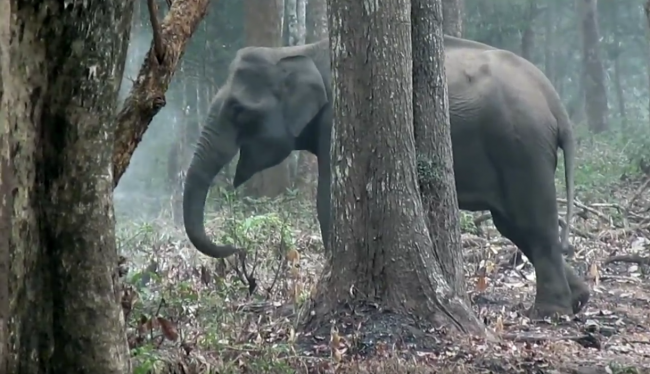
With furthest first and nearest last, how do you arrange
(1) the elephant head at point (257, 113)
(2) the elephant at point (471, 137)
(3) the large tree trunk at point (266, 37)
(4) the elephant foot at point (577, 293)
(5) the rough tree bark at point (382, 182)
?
(3) the large tree trunk at point (266, 37) < (1) the elephant head at point (257, 113) < (2) the elephant at point (471, 137) < (4) the elephant foot at point (577, 293) < (5) the rough tree bark at point (382, 182)

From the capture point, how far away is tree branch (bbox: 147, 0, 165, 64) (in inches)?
163

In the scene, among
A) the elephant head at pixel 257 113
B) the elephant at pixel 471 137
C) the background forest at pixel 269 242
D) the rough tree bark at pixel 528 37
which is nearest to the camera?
the background forest at pixel 269 242

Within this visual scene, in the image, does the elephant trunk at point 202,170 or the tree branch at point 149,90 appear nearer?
the tree branch at point 149,90

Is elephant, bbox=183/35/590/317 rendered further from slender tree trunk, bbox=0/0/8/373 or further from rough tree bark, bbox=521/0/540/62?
rough tree bark, bbox=521/0/540/62

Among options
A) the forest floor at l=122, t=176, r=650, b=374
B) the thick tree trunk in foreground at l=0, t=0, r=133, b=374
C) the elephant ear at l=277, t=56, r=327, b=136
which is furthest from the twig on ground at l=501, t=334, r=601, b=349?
the thick tree trunk in foreground at l=0, t=0, r=133, b=374

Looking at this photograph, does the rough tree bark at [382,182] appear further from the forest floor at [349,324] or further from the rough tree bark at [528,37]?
the rough tree bark at [528,37]

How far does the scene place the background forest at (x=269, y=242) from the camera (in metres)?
5.76

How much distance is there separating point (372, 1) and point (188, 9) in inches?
58.4

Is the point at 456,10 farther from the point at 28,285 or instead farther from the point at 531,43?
the point at 531,43

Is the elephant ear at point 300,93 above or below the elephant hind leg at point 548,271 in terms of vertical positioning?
above

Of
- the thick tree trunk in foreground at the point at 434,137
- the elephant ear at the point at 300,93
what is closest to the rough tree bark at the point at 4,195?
the thick tree trunk in foreground at the point at 434,137

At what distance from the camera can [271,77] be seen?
1000 centimetres

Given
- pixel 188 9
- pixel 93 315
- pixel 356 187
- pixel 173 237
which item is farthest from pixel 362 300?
pixel 173 237

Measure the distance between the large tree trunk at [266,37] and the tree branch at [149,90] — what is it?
9761 millimetres
